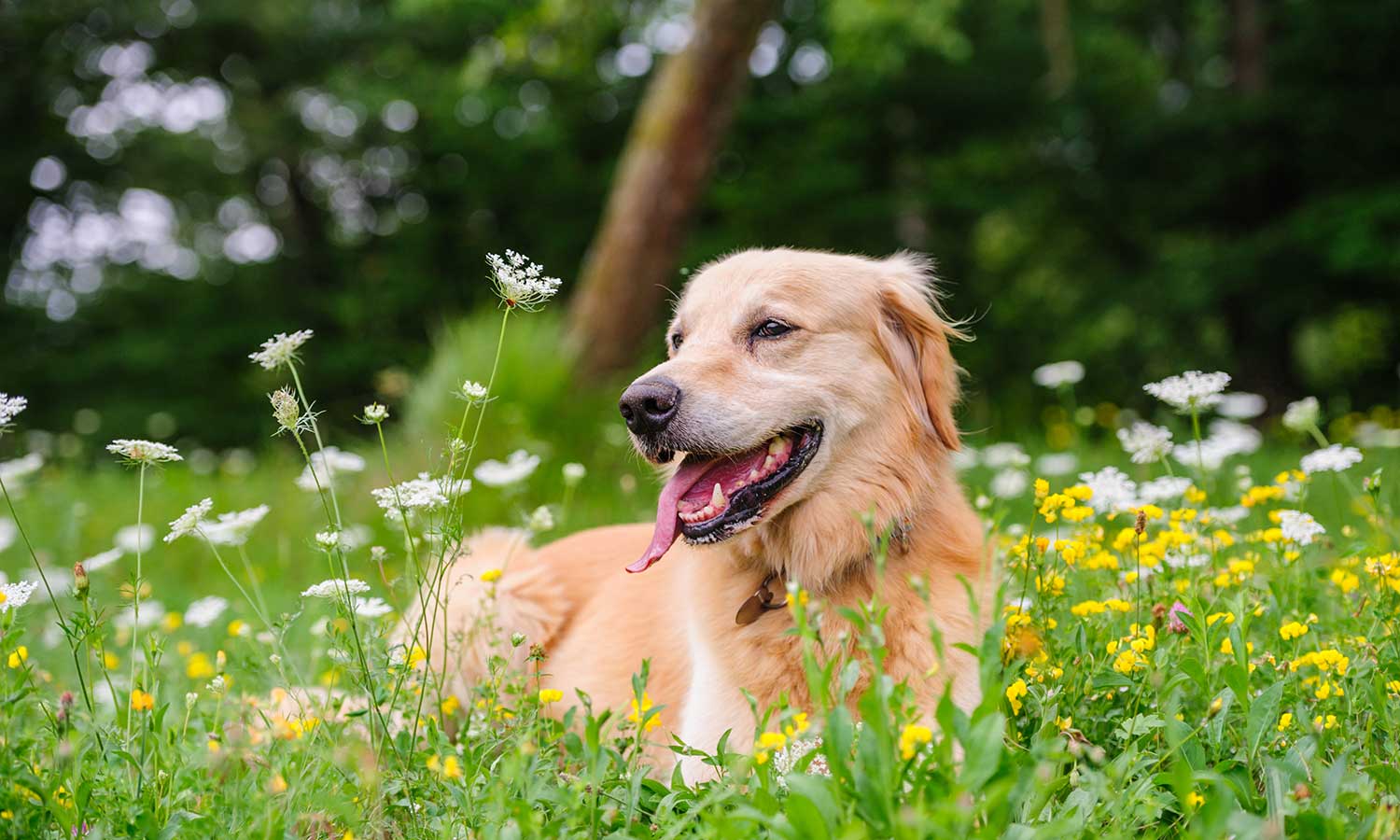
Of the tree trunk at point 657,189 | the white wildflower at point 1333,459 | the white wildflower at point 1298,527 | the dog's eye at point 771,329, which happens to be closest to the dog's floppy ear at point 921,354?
the dog's eye at point 771,329

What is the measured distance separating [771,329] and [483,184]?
1668 centimetres

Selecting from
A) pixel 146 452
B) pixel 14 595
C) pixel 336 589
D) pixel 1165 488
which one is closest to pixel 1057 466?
pixel 1165 488

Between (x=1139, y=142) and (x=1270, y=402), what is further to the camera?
(x=1139, y=142)

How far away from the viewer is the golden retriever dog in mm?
2617

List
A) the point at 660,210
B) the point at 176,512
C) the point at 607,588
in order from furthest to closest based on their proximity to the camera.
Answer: the point at 660,210
the point at 176,512
the point at 607,588

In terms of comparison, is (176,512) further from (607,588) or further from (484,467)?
(607,588)

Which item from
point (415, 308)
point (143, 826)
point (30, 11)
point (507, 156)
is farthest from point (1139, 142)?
point (30, 11)

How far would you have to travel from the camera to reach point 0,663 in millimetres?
1890

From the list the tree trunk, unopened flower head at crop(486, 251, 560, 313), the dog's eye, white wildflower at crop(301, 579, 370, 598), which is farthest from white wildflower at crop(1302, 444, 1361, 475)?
the tree trunk

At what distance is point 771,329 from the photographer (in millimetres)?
2953

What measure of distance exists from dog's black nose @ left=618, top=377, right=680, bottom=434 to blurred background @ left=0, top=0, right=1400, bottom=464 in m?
13.3

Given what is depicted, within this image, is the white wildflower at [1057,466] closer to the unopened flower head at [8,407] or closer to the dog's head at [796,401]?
the dog's head at [796,401]

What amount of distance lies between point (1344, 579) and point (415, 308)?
1747cm

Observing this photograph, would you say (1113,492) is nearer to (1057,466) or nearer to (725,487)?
(725,487)
